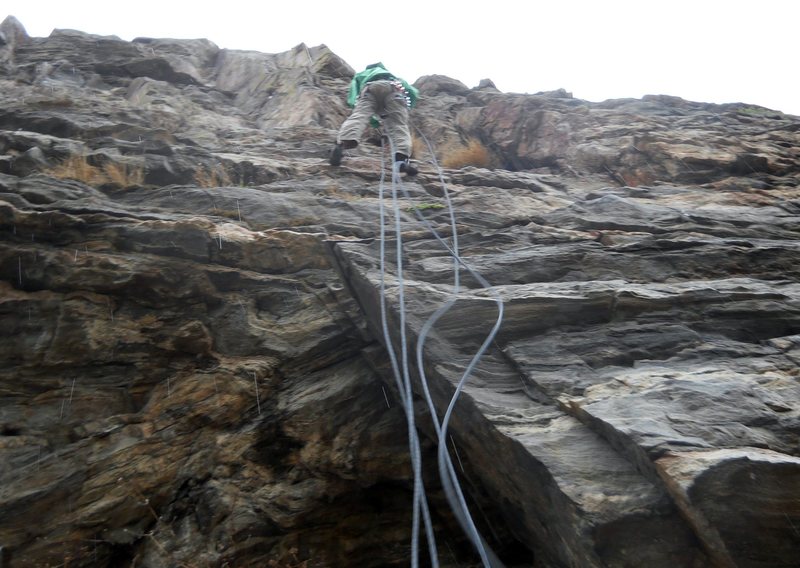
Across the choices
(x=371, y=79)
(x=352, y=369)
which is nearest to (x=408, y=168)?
(x=371, y=79)

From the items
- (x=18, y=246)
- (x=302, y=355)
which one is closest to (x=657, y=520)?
(x=302, y=355)

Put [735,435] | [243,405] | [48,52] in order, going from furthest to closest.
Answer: [48,52] < [243,405] < [735,435]

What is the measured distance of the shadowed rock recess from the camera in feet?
10.1

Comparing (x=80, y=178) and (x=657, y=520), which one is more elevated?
(x=80, y=178)

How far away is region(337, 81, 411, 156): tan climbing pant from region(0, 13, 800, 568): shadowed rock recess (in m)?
1.11

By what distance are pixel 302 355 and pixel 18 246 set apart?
2783 millimetres

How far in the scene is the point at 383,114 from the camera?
8.36 meters

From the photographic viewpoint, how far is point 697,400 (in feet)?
10.9

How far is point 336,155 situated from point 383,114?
139 centimetres

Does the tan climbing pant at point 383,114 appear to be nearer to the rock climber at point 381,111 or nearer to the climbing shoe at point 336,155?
the rock climber at point 381,111

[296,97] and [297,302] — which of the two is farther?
[296,97]

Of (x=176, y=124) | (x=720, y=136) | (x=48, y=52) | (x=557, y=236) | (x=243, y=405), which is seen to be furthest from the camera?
(x=48, y=52)

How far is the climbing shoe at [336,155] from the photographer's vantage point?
24.5ft

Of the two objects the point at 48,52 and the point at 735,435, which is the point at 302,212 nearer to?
the point at 735,435
